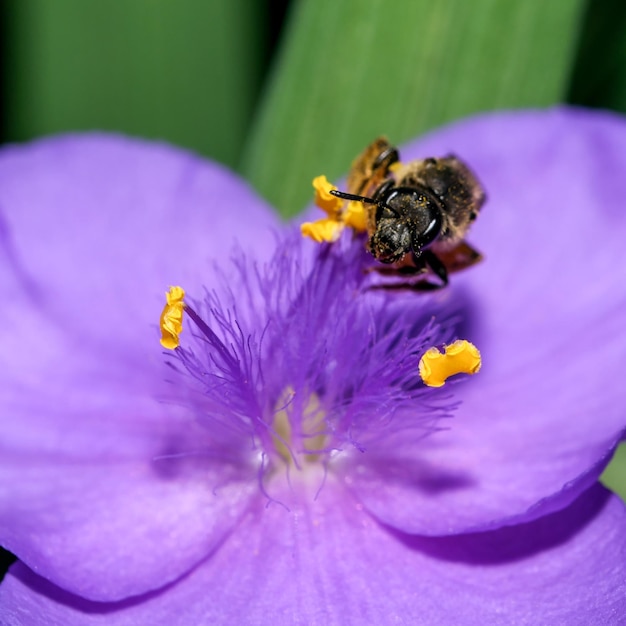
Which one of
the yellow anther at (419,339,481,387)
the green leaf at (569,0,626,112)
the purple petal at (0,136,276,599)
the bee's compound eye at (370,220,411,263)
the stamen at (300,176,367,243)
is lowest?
the purple petal at (0,136,276,599)

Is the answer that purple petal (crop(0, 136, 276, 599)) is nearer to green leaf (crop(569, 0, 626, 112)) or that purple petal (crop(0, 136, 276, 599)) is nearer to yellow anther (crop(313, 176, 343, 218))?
yellow anther (crop(313, 176, 343, 218))

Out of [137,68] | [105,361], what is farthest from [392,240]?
[137,68]

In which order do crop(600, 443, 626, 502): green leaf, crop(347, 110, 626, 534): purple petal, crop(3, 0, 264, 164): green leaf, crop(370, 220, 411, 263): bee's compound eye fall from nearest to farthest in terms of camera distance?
crop(370, 220, 411, 263): bee's compound eye
crop(347, 110, 626, 534): purple petal
crop(600, 443, 626, 502): green leaf
crop(3, 0, 264, 164): green leaf

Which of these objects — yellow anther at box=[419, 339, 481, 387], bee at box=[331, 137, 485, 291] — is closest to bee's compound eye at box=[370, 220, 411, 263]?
bee at box=[331, 137, 485, 291]

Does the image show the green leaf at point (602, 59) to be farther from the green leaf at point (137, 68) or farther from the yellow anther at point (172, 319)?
the yellow anther at point (172, 319)

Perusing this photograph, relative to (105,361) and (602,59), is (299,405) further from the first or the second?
(602,59)

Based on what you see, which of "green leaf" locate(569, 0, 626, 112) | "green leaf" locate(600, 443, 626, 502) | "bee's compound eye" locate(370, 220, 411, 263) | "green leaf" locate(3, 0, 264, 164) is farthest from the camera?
"green leaf" locate(3, 0, 264, 164)

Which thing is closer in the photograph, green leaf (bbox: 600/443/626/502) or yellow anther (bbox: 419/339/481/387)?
yellow anther (bbox: 419/339/481/387)
